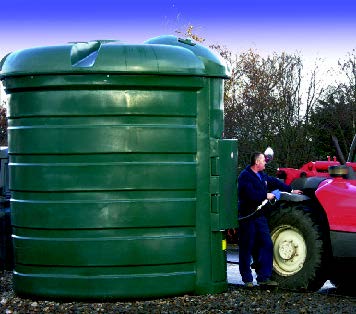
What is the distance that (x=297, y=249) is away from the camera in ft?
39.4

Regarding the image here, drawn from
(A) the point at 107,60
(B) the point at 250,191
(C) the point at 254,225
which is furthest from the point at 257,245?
(A) the point at 107,60

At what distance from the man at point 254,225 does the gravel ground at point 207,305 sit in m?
0.63

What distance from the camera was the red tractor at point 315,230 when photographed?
1147 centimetres

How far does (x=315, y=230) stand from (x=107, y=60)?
136 inches

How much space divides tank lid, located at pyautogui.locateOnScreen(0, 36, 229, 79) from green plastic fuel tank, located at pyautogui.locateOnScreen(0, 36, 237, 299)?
13mm

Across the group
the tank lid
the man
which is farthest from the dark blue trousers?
the tank lid

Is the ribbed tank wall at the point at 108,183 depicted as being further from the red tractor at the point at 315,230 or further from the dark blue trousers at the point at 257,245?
the red tractor at the point at 315,230

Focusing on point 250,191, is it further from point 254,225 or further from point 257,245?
point 257,245

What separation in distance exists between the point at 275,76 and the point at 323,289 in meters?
25.7

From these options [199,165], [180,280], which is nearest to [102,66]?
[199,165]

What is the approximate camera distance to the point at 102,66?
33.7ft

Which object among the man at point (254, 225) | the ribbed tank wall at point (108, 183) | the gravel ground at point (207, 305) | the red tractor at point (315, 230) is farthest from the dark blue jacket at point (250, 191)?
the ribbed tank wall at point (108, 183)

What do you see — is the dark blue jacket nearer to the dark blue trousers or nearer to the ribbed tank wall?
the dark blue trousers

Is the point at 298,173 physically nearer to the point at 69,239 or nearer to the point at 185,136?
the point at 185,136
